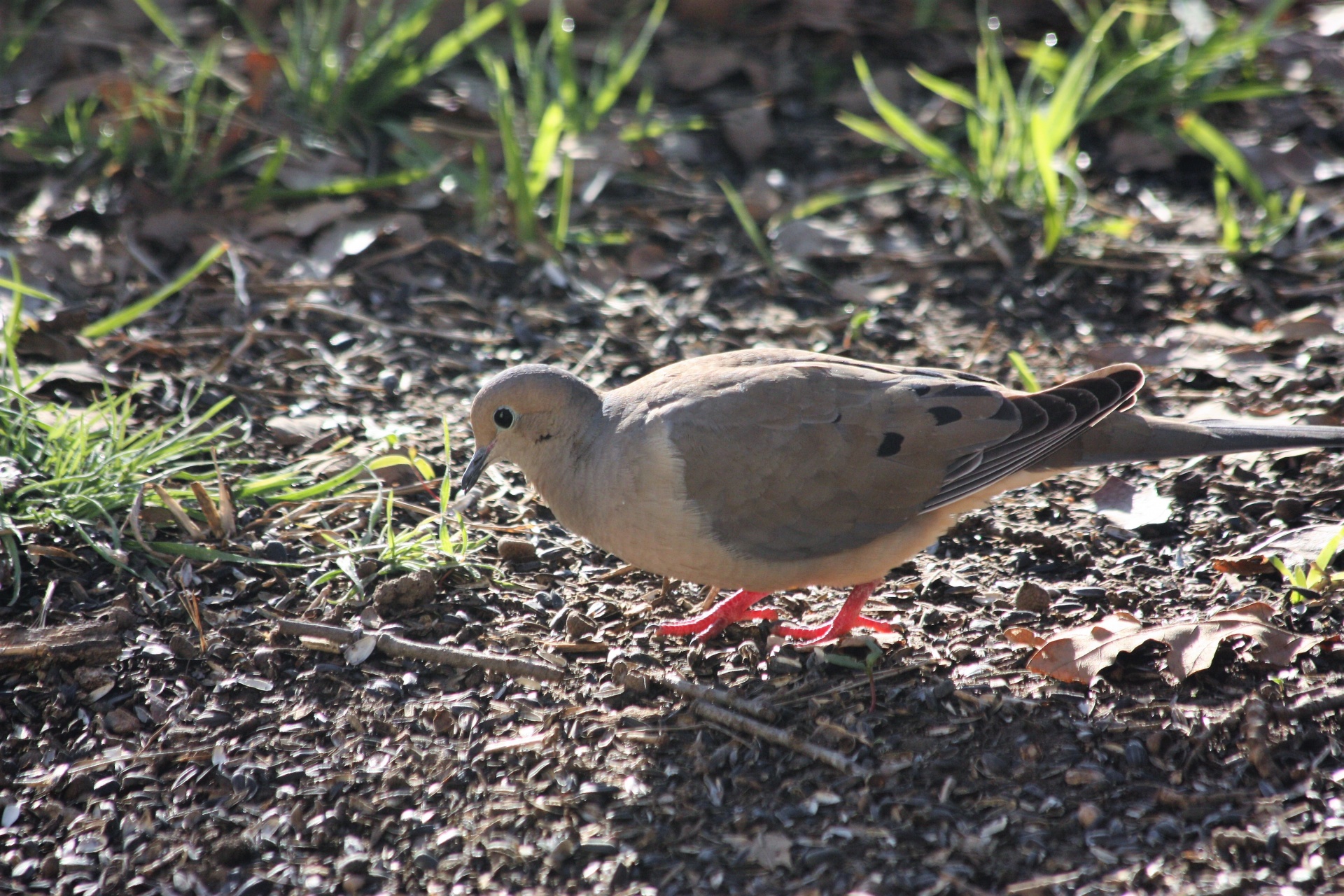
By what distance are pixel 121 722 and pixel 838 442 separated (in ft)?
6.73

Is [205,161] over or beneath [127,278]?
over

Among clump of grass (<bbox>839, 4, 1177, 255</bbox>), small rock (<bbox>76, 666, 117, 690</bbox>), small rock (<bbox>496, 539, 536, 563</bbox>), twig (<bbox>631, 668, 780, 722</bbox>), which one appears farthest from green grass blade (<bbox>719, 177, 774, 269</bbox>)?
small rock (<bbox>76, 666, 117, 690</bbox>)

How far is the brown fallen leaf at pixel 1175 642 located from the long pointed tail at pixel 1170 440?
447 millimetres

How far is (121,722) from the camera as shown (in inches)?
122

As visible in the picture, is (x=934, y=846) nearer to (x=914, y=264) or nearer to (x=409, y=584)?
(x=409, y=584)

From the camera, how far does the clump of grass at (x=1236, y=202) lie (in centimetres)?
506

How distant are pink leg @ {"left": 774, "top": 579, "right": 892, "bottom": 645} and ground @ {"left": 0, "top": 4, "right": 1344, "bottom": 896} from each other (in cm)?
7

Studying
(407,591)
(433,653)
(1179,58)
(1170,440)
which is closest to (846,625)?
(1170,440)

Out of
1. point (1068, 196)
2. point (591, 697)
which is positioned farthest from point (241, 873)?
point (1068, 196)

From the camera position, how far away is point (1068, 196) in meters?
5.14

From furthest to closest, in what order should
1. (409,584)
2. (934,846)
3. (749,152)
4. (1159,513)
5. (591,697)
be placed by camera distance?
(749,152) < (1159,513) < (409,584) < (591,697) < (934,846)

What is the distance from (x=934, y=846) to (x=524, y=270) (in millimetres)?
3293

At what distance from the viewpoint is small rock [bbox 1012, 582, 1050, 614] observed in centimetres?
351

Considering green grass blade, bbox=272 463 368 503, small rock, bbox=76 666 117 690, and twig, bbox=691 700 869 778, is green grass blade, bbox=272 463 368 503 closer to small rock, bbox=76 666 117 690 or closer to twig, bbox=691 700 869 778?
small rock, bbox=76 666 117 690
